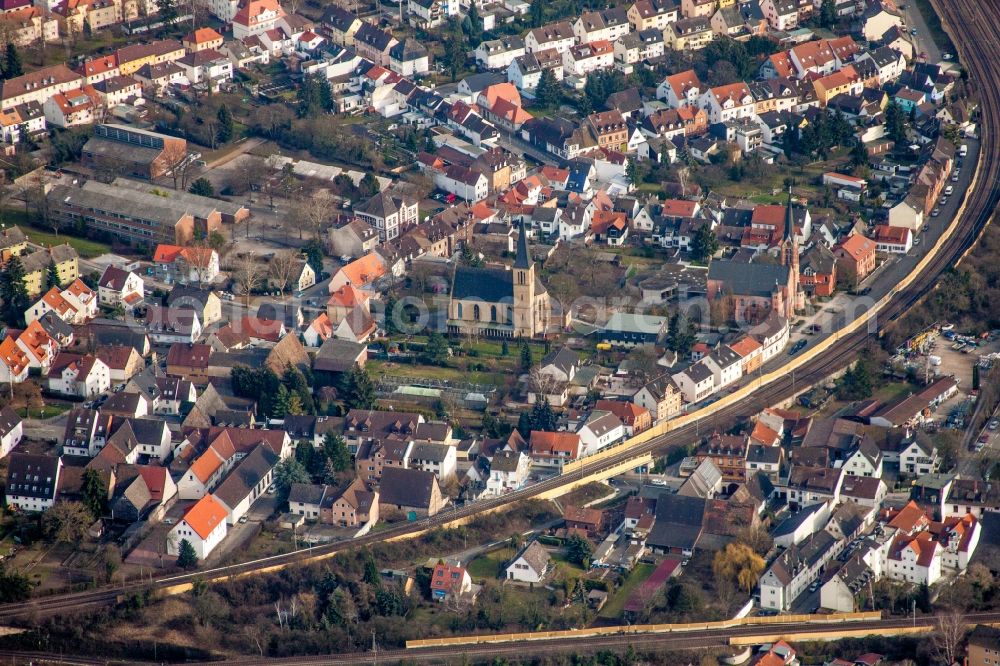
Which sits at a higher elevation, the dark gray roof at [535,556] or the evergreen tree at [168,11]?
the evergreen tree at [168,11]

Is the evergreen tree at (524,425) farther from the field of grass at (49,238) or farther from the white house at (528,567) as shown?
the field of grass at (49,238)

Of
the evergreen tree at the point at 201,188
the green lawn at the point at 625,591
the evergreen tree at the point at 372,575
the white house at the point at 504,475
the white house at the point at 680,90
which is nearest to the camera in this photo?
the green lawn at the point at 625,591

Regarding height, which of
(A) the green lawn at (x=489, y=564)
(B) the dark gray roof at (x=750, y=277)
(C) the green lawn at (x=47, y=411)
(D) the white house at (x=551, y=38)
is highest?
(D) the white house at (x=551, y=38)

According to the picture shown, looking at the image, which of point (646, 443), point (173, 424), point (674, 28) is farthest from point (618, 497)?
point (674, 28)

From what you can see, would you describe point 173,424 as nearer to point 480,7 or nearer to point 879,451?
point 879,451

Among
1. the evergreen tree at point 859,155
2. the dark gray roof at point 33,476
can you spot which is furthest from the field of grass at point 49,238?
the evergreen tree at point 859,155

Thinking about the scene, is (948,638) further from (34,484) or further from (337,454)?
(34,484)

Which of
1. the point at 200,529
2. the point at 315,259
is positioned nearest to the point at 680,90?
the point at 315,259
